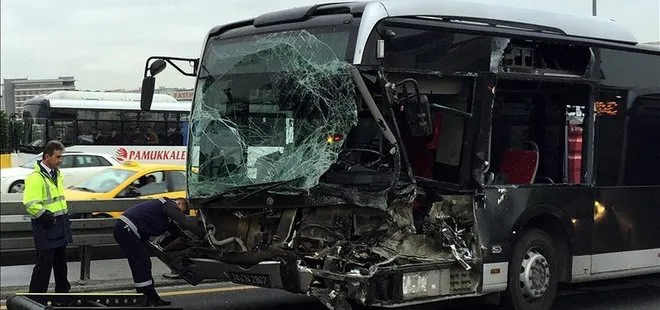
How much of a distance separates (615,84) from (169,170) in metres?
7.33

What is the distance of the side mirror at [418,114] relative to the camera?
19.7 feet

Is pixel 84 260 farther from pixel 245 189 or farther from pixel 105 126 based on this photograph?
pixel 105 126

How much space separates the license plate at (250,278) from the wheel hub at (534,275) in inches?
101

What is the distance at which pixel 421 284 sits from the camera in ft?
20.8

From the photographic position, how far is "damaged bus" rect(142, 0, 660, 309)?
20.4 feet

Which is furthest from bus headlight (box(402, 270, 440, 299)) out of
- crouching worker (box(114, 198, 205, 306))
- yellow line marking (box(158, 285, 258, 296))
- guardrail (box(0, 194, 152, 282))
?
guardrail (box(0, 194, 152, 282))

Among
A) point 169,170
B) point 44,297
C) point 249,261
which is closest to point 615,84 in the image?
point 249,261

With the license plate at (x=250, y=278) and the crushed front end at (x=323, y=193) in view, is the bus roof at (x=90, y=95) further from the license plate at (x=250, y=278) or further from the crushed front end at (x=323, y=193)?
the license plate at (x=250, y=278)

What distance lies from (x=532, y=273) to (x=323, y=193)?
99.0 inches

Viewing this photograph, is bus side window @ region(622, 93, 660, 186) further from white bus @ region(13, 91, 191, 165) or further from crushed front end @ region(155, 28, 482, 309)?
white bus @ region(13, 91, 191, 165)

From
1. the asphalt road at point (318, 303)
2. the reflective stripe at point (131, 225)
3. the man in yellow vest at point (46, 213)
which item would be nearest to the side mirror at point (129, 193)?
the asphalt road at point (318, 303)

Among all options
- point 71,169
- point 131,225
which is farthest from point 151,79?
point 71,169

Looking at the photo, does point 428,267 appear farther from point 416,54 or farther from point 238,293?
point 238,293

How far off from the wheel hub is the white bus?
17722 millimetres
